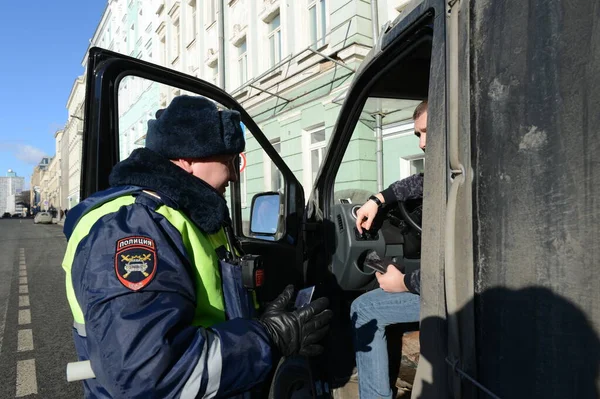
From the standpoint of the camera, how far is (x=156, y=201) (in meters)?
1.20

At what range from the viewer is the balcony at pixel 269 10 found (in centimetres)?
1159

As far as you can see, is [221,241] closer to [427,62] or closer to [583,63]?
[583,63]

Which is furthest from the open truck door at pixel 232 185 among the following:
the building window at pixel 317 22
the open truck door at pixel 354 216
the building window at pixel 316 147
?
the building window at pixel 317 22

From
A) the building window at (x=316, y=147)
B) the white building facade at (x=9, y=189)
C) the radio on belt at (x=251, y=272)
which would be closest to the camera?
the radio on belt at (x=251, y=272)

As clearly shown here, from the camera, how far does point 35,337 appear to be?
471cm

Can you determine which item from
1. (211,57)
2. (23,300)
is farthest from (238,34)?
(23,300)

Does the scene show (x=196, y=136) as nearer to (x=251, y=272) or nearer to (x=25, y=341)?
(x=251, y=272)

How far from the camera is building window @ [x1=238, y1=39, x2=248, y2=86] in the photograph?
13.7 meters

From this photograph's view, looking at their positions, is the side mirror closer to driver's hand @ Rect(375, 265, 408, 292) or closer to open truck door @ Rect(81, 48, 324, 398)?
open truck door @ Rect(81, 48, 324, 398)

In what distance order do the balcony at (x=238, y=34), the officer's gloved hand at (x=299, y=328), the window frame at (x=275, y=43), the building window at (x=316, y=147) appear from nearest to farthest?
1. the officer's gloved hand at (x=299, y=328)
2. the building window at (x=316, y=147)
3. the window frame at (x=275, y=43)
4. the balcony at (x=238, y=34)

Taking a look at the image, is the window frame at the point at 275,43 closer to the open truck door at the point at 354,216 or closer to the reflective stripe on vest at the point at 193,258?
the open truck door at the point at 354,216

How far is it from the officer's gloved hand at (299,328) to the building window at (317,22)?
9382 millimetres

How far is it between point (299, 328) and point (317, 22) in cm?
1028

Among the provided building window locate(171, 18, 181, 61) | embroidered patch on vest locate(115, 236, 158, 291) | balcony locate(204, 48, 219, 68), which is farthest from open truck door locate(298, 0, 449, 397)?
building window locate(171, 18, 181, 61)
